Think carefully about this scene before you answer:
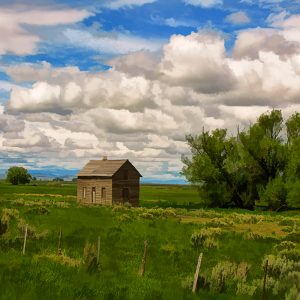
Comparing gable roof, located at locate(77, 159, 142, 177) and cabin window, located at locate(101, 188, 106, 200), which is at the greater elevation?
gable roof, located at locate(77, 159, 142, 177)

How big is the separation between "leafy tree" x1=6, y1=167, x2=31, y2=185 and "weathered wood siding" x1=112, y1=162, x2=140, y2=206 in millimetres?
94581

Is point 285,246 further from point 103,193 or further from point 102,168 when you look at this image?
point 102,168

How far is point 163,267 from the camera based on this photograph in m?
15.3

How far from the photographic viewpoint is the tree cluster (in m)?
56.2

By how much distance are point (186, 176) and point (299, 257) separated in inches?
1530

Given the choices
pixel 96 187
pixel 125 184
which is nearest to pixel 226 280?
pixel 125 184

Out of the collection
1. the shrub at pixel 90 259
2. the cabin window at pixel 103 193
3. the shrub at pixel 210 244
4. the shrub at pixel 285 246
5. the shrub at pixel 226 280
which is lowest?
the shrub at pixel 285 246

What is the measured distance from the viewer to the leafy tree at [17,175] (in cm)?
14388

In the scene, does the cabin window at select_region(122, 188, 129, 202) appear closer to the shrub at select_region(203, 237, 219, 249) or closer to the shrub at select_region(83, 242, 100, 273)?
the shrub at select_region(203, 237, 219, 249)

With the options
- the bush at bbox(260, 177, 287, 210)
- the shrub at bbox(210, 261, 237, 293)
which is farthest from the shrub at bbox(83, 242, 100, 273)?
the bush at bbox(260, 177, 287, 210)

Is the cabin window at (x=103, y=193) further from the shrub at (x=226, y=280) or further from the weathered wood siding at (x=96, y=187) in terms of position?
the shrub at (x=226, y=280)

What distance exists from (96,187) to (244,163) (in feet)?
62.7

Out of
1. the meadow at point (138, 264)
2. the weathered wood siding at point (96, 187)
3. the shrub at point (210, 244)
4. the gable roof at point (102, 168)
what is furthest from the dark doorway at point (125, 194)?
the shrub at point (210, 244)

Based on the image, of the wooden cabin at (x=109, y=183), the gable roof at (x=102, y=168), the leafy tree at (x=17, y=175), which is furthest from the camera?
the leafy tree at (x=17, y=175)
